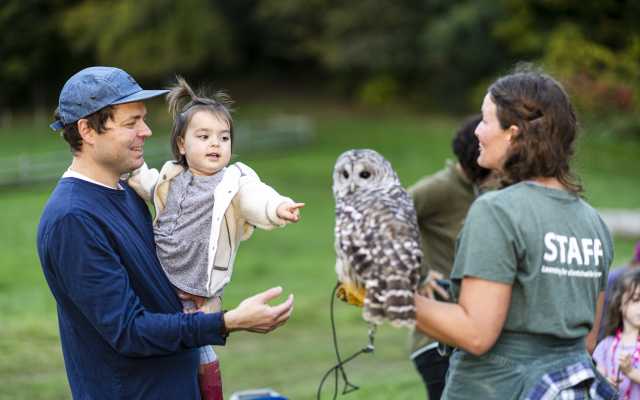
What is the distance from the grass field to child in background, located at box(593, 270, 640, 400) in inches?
25.0

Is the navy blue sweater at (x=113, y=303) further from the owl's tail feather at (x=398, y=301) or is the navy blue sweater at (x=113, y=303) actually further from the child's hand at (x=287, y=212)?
the owl's tail feather at (x=398, y=301)

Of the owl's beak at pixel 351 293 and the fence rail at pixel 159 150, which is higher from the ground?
the owl's beak at pixel 351 293

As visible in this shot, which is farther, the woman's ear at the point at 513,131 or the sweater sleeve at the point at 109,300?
the sweater sleeve at the point at 109,300

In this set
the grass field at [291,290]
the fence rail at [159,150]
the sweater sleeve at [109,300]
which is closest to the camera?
the sweater sleeve at [109,300]

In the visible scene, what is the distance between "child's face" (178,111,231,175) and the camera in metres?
3.10

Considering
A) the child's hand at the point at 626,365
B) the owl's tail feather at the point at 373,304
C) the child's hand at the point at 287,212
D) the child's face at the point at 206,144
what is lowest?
the child's hand at the point at 626,365

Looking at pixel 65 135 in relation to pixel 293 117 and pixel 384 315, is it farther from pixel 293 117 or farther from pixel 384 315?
pixel 293 117

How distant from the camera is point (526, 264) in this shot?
2.48 metres

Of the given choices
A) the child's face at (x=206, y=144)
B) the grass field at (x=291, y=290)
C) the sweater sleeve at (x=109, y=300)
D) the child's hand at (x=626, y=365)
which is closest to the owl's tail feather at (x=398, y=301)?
the sweater sleeve at (x=109, y=300)

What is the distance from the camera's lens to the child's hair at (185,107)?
10.3 feet

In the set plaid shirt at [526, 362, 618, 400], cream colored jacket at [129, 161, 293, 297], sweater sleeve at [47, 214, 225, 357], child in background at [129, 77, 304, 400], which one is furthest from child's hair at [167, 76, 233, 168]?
plaid shirt at [526, 362, 618, 400]

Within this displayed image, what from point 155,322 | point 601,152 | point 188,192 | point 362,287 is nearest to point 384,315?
point 362,287

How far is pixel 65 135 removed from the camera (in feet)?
9.68

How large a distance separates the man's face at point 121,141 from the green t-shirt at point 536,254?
1.12m
